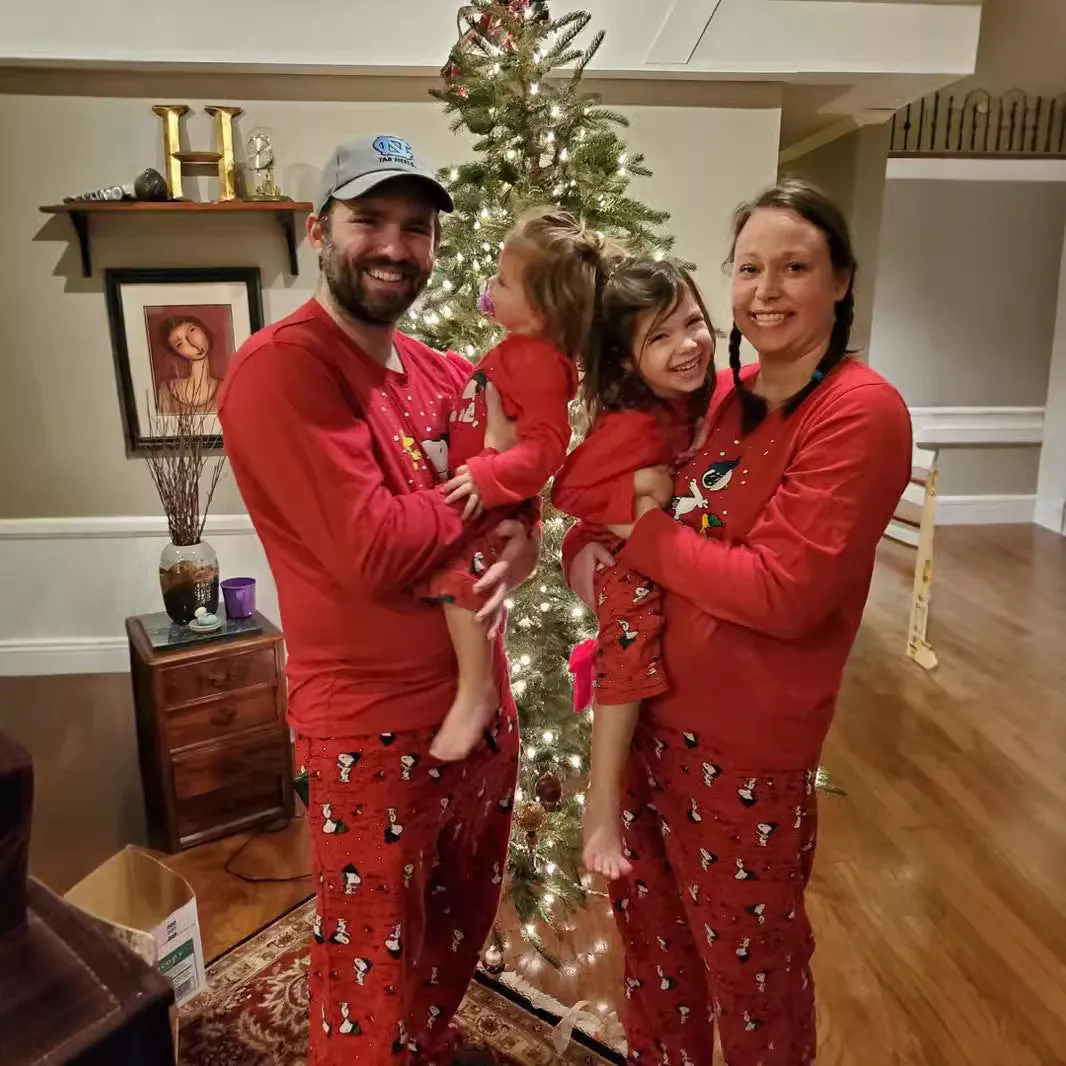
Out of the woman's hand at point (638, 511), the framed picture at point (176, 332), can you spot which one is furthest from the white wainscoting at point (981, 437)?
the woman's hand at point (638, 511)

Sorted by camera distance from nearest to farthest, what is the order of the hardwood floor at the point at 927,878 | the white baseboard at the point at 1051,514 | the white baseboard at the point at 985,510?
1. the hardwood floor at the point at 927,878
2. the white baseboard at the point at 1051,514
3. the white baseboard at the point at 985,510

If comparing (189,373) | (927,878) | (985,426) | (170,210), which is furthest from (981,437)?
(170,210)

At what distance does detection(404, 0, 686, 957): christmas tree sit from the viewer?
2018 mm

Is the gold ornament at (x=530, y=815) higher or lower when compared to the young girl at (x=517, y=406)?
lower

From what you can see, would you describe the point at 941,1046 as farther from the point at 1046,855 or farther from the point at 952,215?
the point at 952,215

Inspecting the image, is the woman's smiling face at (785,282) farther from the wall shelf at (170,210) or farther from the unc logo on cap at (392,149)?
the wall shelf at (170,210)

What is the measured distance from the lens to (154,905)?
190 cm

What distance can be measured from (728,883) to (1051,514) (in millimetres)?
5541

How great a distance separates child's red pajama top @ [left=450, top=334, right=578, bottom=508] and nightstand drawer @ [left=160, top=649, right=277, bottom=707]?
147cm

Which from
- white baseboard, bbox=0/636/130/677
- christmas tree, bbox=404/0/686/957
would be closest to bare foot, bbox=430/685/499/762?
christmas tree, bbox=404/0/686/957

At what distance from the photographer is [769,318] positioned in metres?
1.16

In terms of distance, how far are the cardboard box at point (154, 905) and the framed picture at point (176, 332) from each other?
183 cm

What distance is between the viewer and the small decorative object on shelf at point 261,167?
3.17 meters

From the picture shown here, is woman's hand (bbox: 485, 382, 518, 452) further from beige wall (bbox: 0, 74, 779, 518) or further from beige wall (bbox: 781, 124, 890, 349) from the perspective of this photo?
beige wall (bbox: 781, 124, 890, 349)
